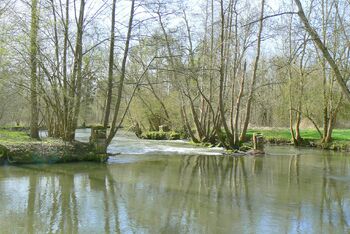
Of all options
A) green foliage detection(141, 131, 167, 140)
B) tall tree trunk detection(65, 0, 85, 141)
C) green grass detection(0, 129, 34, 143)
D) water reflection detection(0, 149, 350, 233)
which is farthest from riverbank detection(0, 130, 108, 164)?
green foliage detection(141, 131, 167, 140)

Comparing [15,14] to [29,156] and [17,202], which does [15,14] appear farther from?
[17,202]

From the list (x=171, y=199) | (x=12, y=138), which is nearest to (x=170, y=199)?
(x=171, y=199)

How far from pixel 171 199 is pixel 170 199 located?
2cm

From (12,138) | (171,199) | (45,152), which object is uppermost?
(12,138)

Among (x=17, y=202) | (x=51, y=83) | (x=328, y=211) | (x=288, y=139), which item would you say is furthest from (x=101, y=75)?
(x=288, y=139)

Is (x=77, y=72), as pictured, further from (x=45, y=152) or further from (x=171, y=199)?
(x=171, y=199)

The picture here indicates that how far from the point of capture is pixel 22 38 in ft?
54.6

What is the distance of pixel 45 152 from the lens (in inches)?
587

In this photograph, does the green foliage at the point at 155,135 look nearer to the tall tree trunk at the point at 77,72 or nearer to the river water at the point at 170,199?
the tall tree trunk at the point at 77,72

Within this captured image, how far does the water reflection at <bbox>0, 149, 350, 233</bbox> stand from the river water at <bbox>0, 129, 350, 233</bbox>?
0.02 metres

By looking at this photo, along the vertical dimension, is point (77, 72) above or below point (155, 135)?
above

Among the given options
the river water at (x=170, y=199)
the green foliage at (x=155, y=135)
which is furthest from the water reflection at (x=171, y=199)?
the green foliage at (x=155, y=135)

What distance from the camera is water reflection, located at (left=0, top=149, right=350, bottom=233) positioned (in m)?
6.96

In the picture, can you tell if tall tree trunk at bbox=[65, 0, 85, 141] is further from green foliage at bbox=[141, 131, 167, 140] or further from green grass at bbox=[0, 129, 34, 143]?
green foliage at bbox=[141, 131, 167, 140]
